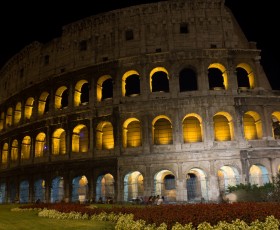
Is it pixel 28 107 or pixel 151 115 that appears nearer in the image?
pixel 151 115

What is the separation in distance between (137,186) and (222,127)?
9.55 m

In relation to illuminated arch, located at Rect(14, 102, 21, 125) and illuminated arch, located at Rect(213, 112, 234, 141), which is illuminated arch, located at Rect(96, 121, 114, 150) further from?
illuminated arch, located at Rect(14, 102, 21, 125)

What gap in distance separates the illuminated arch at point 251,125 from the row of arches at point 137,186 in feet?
8.50

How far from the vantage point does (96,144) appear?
27.3 m

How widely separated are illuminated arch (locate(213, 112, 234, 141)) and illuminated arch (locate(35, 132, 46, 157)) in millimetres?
17338

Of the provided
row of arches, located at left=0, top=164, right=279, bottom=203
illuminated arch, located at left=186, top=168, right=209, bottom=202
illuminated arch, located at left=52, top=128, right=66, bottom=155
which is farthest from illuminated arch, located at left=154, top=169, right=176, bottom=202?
illuminated arch, located at left=52, top=128, right=66, bottom=155

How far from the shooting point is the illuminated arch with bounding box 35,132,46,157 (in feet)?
104

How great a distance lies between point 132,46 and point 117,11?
390 cm

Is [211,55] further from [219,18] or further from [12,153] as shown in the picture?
[12,153]

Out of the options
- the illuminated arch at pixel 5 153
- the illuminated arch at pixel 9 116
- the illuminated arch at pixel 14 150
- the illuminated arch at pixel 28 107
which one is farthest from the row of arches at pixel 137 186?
the illuminated arch at pixel 9 116

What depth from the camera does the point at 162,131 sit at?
27.0 metres

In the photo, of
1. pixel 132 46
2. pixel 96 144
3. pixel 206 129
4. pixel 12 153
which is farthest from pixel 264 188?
pixel 12 153

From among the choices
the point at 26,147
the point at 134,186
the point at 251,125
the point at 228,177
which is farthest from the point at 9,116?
the point at 251,125

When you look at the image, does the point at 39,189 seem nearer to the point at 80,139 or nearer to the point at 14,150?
the point at 80,139
